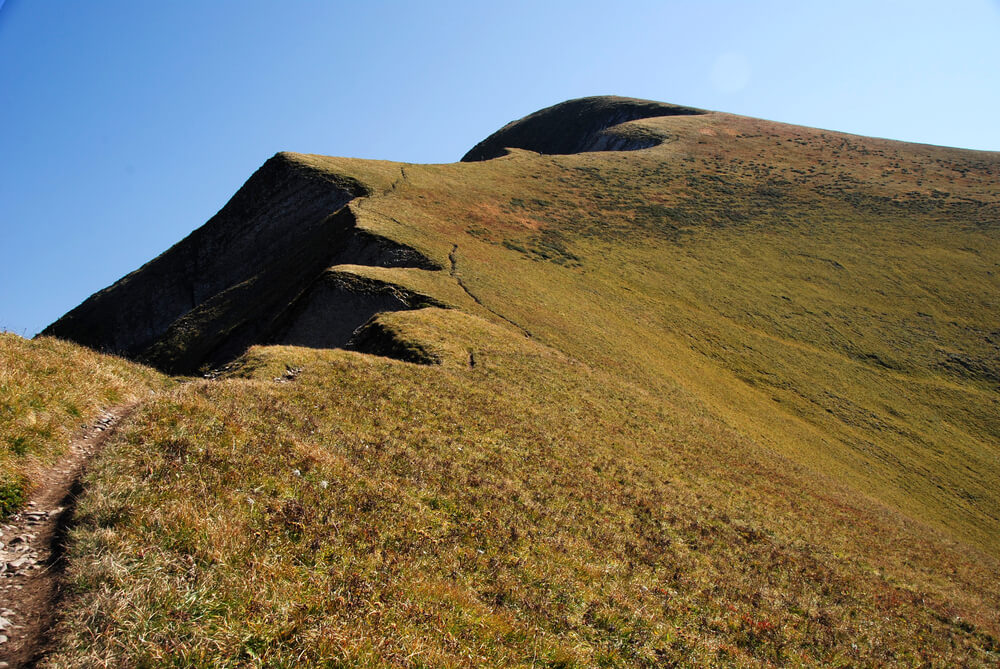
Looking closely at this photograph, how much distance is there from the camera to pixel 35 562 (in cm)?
698

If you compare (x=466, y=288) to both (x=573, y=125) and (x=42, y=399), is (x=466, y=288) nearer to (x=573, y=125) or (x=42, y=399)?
(x=42, y=399)

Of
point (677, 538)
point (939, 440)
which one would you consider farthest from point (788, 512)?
point (939, 440)

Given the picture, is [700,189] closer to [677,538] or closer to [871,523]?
[871,523]

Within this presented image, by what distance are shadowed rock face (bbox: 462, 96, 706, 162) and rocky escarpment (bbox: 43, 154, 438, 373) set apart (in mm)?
82919

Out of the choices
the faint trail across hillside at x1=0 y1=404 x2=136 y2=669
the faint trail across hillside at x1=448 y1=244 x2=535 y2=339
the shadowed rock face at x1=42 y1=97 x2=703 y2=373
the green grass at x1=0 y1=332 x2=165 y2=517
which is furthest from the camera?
the faint trail across hillside at x1=448 y1=244 x2=535 y2=339

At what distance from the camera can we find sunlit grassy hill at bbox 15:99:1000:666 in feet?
24.0

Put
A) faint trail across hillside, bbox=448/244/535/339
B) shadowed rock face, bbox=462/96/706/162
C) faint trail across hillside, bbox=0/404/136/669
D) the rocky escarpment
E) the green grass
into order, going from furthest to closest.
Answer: shadowed rock face, bbox=462/96/706/162 < the rocky escarpment < faint trail across hillside, bbox=448/244/535/339 < the green grass < faint trail across hillside, bbox=0/404/136/669

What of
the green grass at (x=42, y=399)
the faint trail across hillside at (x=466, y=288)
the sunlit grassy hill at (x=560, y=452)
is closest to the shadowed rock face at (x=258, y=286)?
the sunlit grassy hill at (x=560, y=452)

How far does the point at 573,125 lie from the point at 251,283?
437 feet

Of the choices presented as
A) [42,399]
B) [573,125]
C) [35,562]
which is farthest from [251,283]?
[573,125]

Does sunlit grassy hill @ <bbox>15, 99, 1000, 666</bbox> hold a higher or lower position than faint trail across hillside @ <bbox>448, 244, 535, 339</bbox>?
lower

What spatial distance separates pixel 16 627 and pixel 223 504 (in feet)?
9.35

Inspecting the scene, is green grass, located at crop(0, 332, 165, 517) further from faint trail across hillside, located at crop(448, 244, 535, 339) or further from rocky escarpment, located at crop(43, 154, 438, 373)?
faint trail across hillside, located at crop(448, 244, 535, 339)

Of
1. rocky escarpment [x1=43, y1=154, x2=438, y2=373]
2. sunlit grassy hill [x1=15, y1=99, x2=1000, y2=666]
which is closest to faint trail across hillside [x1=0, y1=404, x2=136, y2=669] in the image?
sunlit grassy hill [x1=15, y1=99, x2=1000, y2=666]
